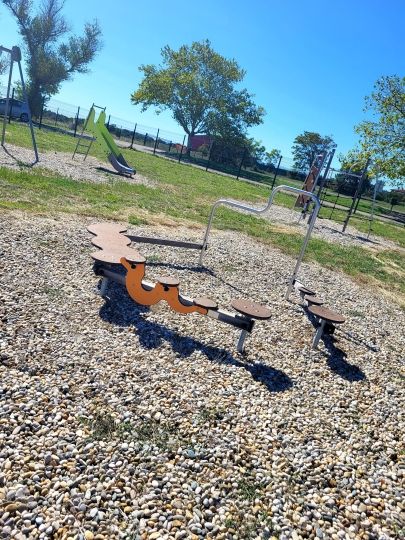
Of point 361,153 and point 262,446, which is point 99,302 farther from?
point 361,153

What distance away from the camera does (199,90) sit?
4591 centimetres

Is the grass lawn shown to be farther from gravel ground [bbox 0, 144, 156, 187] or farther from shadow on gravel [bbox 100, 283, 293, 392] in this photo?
shadow on gravel [bbox 100, 283, 293, 392]

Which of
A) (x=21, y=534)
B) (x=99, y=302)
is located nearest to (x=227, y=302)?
(x=99, y=302)

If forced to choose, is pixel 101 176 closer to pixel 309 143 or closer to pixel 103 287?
pixel 103 287

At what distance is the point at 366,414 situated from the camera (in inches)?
153

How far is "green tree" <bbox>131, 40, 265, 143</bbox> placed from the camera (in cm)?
4566

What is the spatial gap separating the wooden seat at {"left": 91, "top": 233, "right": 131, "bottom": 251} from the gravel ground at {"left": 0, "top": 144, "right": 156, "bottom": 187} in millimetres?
6760

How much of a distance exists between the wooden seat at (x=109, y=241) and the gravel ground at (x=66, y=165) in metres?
6.76

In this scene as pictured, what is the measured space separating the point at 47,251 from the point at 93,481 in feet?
13.8

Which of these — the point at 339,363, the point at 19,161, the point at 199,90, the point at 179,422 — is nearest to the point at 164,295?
the point at 179,422

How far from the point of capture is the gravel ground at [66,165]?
1247 cm

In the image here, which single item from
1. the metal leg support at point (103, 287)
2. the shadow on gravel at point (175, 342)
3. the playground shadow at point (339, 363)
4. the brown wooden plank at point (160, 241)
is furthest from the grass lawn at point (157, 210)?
the shadow on gravel at point (175, 342)

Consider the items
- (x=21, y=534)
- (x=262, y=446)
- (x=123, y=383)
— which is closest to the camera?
(x=21, y=534)

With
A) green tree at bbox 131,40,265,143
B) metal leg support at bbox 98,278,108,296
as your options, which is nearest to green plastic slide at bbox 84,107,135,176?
metal leg support at bbox 98,278,108,296
